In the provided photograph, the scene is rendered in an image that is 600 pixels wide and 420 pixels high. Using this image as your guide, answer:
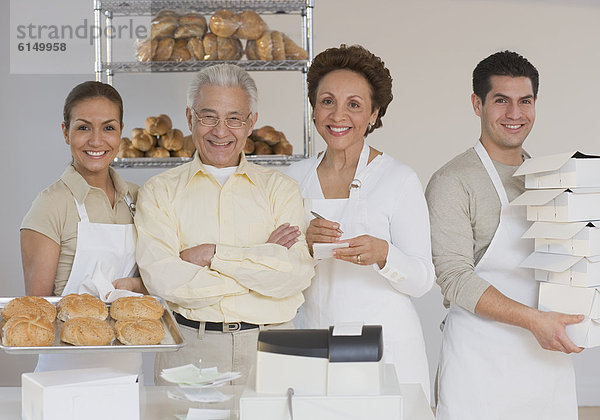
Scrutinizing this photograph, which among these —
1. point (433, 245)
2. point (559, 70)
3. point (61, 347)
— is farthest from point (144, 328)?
point (559, 70)

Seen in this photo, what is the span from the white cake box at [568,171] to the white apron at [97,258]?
124 cm

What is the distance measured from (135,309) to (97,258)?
49 cm

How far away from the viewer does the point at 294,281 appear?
2.08 meters

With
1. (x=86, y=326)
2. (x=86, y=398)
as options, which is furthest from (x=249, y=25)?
(x=86, y=398)

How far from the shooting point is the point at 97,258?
2256 mm

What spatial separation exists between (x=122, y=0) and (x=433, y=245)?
1.89m

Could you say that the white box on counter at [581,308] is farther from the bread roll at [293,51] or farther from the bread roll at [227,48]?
the bread roll at [227,48]

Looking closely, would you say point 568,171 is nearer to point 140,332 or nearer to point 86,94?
point 140,332

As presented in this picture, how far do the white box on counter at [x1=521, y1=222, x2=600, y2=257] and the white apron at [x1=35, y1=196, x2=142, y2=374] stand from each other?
3.98ft

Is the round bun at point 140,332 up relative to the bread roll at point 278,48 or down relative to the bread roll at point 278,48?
down

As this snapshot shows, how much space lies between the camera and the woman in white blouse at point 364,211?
7.68 feet

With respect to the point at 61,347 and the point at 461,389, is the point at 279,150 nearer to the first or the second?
the point at 461,389

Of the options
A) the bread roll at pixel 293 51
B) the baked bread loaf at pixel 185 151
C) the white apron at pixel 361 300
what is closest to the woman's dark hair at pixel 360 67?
the white apron at pixel 361 300

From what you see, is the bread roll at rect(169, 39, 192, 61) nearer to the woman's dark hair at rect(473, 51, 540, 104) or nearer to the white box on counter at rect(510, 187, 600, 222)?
the woman's dark hair at rect(473, 51, 540, 104)
